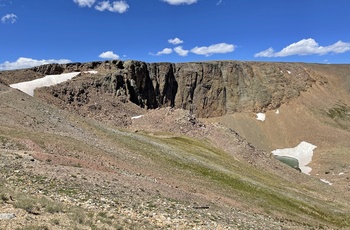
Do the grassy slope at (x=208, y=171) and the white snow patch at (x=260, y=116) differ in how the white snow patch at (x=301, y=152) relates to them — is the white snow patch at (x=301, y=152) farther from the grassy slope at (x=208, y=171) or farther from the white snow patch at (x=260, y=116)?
the grassy slope at (x=208, y=171)

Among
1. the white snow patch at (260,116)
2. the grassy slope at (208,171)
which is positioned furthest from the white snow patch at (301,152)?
the grassy slope at (208,171)

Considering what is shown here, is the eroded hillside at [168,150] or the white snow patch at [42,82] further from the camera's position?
the white snow patch at [42,82]

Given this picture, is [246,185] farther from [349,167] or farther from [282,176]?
[349,167]

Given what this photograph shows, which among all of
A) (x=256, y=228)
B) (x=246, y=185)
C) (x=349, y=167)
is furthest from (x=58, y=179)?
(x=349, y=167)

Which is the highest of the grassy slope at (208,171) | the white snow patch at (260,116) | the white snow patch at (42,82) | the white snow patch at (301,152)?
the white snow patch at (42,82)

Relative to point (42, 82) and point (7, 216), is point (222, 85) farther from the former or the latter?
point (7, 216)

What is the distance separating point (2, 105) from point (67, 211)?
33.0 metres

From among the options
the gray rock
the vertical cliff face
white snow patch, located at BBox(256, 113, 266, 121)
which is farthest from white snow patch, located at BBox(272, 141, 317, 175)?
the gray rock

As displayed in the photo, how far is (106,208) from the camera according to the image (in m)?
17.7

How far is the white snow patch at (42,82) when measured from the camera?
7664cm

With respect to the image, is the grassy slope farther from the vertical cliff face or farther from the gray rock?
the vertical cliff face

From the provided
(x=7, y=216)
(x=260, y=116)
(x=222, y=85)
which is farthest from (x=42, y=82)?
(x=260, y=116)

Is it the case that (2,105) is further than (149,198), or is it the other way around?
(2,105)

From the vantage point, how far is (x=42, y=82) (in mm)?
83938
